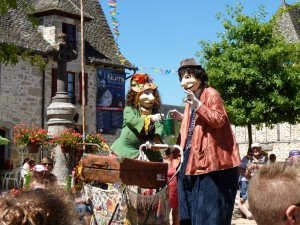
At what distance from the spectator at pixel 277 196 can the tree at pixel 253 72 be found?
20.0 m

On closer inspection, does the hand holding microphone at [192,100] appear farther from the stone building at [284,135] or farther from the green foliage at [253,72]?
the stone building at [284,135]

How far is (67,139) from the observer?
A: 12.3 m

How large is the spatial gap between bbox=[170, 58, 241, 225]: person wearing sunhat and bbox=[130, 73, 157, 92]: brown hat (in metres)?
0.94

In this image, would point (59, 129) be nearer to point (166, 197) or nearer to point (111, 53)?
point (166, 197)

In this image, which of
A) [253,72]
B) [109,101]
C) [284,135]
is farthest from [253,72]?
[284,135]

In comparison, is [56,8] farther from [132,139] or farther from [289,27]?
[132,139]

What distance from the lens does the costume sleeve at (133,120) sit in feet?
17.1

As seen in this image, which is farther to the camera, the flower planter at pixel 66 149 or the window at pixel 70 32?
the window at pixel 70 32

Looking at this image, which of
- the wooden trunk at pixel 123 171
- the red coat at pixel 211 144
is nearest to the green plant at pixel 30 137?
the wooden trunk at pixel 123 171

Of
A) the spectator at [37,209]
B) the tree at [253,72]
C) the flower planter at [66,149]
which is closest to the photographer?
the spectator at [37,209]

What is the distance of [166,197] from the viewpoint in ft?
15.0

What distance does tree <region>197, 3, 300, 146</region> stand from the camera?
22328 mm

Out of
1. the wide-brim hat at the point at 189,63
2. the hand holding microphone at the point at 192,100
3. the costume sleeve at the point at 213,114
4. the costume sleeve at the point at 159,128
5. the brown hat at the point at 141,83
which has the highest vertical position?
the wide-brim hat at the point at 189,63

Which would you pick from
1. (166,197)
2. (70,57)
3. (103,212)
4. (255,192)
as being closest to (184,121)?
(166,197)
